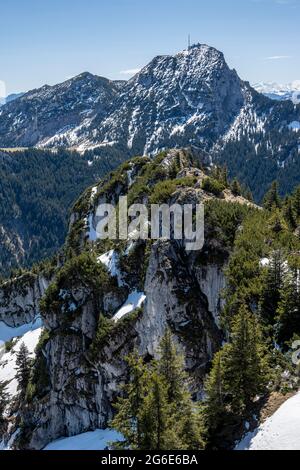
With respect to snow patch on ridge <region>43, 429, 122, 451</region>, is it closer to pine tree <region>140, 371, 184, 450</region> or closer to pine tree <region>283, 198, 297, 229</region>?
pine tree <region>140, 371, 184, 450</region>

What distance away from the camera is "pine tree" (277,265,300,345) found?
3741 centimetres

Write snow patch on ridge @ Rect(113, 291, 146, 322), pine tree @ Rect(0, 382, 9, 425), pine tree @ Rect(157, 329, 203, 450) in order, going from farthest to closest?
1. pine tree @ Rect(0, 382, 9, 425)
2. snow patch on ridge @ Rect(113, 291, 146, 322)
3. pine tree @ Rect(157, 329, 203, 450)

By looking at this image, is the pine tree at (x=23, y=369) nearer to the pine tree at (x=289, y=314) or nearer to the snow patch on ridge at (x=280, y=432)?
the pine tree at (x=289, y=314)

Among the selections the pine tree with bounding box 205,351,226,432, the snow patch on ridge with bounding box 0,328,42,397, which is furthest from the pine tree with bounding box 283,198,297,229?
the snow patch on ridge with bounding box 0,328,42,397

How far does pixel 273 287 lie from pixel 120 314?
28.4 meters

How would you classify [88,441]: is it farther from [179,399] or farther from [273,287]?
[273,287]

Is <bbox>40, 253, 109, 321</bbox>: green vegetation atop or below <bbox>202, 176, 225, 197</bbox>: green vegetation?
below

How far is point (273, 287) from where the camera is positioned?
139 ft

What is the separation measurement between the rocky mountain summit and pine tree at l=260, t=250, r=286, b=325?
10596mm

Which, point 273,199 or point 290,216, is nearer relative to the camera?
point 290,216

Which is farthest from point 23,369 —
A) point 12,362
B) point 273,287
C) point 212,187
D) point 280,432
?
point 280,432

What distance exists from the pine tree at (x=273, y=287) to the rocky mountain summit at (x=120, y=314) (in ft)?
34.8
